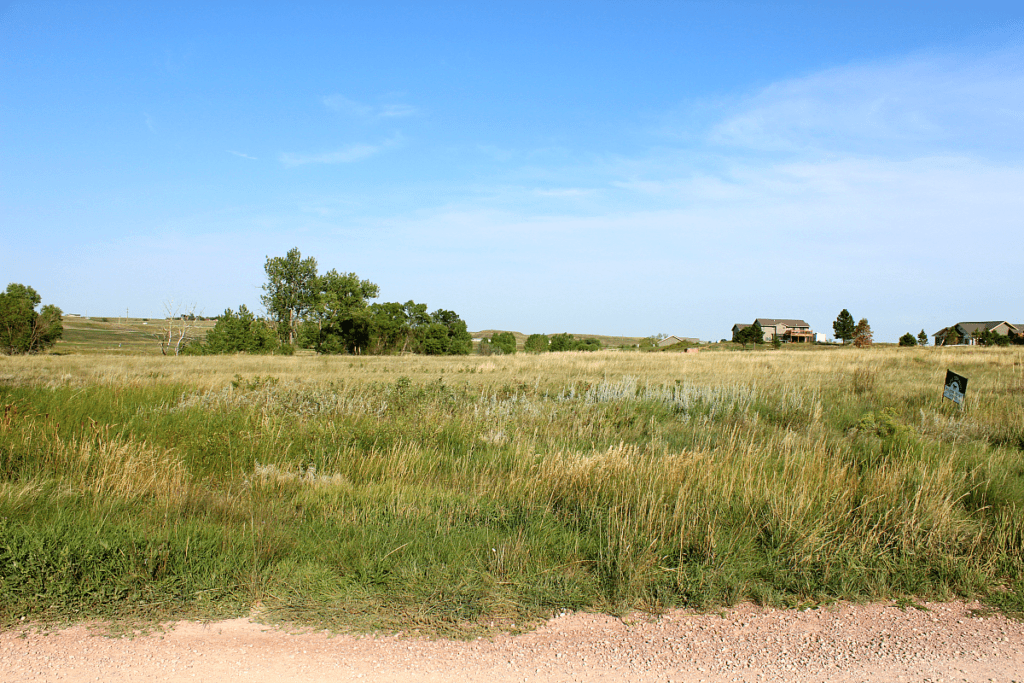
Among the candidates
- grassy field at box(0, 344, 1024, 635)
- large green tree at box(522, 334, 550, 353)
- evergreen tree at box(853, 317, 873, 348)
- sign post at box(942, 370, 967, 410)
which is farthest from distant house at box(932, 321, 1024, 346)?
grassy field at box(0, 344, 1024, 635)

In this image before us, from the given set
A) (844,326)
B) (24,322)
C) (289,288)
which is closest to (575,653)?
(24,322)

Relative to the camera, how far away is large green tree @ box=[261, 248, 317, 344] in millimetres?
76000

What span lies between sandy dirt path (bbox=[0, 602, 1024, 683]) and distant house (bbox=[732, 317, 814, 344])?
117744mm

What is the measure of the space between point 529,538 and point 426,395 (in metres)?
8.55

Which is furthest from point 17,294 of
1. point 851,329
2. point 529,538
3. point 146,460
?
point 851,329

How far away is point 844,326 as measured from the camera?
8838cm

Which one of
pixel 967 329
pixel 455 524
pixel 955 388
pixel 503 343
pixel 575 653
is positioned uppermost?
pixel 967 329

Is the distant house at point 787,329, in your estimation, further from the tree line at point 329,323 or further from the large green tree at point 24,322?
the large green tree at point 24,322

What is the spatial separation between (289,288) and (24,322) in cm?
2953

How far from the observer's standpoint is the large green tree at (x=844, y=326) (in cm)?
8788

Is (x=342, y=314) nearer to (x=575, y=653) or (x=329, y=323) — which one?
(x=329, y=323)

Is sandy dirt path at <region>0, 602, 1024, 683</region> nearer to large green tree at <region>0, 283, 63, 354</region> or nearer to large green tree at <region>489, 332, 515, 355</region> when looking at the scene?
large green tree at <region>0, 283, 63, 354</region>

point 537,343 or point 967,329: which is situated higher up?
point 967,329

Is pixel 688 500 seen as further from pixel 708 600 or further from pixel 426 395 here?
pixel 426 395
